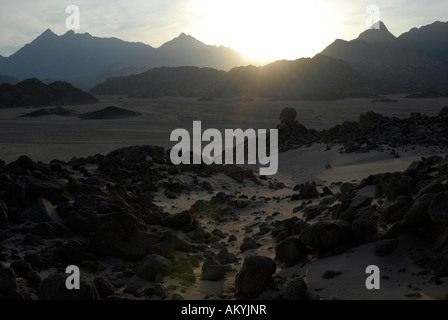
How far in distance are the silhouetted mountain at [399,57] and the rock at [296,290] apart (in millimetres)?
75517

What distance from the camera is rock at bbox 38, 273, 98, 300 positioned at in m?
3.41

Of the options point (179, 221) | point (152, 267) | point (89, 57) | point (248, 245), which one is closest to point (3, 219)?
point (152, 267)

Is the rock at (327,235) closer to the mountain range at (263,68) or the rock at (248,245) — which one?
the rock at (248,245)

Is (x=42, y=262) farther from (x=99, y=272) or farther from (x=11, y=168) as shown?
(x=11, y=168)

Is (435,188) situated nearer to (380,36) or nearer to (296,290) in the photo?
(296,290)

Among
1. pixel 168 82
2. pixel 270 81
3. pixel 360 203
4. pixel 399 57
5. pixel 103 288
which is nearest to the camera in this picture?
pixel 103 288

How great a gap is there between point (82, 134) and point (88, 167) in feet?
51.5

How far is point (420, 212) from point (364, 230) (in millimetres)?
580

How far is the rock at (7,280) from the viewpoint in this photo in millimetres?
3580

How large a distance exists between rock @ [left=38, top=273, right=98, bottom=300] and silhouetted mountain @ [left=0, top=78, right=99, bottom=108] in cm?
5399

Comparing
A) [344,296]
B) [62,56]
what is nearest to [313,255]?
[344,296]

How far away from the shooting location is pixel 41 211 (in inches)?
218

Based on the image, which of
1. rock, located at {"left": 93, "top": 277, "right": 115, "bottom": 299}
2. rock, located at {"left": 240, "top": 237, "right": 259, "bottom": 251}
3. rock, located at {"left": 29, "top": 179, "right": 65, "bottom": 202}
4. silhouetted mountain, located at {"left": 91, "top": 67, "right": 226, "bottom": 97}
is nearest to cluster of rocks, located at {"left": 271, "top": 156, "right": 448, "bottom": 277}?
rock, located at {"left": 240, "top": 237, "right": 259, "bottom": 251}

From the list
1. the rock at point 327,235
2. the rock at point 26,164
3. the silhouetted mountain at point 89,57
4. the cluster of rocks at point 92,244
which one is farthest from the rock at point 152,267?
the silhouetted mountain at point 89,57
